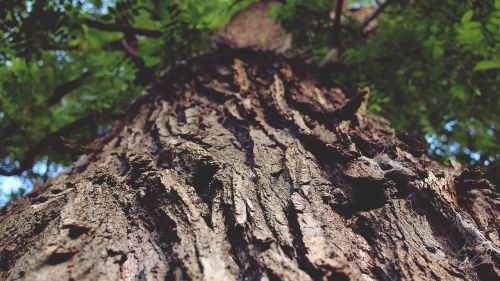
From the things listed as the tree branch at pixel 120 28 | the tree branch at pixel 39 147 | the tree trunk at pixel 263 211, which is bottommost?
the tree trunk at pixel 263 211

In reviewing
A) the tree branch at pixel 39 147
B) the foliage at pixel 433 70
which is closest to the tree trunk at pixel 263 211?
the foliage at pixel 433 70

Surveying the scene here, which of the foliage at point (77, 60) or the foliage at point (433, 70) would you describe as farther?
the foliage at point (433, 70)

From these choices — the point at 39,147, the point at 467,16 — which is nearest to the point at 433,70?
the point at 467,16

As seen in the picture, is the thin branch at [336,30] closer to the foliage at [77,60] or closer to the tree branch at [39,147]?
the foliage at [77,60]

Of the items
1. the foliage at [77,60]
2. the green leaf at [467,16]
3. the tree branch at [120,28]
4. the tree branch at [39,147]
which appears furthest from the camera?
the tree branch at [120,28]

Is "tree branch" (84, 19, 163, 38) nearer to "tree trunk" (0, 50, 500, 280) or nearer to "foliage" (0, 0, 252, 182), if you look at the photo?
"foliage" (0, 0, 252, 182)

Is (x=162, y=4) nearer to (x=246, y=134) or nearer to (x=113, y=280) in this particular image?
(x=246, y=134)

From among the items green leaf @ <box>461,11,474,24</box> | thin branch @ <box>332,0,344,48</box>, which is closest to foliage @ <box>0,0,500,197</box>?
green leaf @ <box>461,11,474,24</box>

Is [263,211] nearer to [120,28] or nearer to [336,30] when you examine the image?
[336,30]

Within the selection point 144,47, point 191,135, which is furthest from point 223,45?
point 191,135
